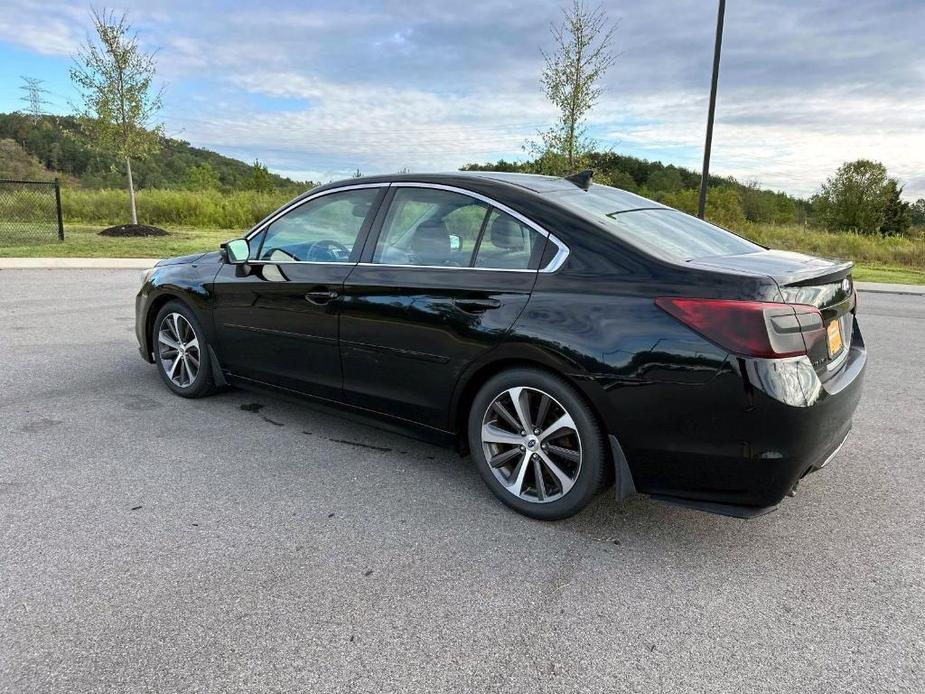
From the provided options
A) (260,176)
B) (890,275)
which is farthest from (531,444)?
(260,176)

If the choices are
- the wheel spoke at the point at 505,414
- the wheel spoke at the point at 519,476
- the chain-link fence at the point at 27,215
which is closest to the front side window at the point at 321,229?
the wheel spoke at the point at 505,414

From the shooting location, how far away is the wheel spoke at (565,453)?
3049mm

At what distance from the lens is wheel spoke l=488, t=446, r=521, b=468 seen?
10.7 feet

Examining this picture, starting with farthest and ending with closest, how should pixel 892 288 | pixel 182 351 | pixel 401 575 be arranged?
pixel 892 288 < pixel 182 351 < pixel 401 575

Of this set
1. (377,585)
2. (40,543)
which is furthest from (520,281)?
(40,543)

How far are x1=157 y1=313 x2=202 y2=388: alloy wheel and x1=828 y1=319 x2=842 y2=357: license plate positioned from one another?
3983 mm

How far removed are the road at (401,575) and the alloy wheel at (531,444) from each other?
0.64ft

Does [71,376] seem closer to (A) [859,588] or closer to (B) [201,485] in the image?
(B) [201,485]

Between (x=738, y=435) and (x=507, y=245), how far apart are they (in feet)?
4.51

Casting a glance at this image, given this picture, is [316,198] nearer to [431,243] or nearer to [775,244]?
[431,243]

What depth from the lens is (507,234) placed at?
329 centimetres

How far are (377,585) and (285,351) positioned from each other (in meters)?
1.93

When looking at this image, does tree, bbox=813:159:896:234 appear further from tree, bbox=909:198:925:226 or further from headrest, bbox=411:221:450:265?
headrest, bbox=411:221:450:265

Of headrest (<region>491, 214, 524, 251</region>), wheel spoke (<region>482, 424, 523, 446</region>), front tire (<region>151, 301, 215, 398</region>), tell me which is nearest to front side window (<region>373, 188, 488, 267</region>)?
headrest (<region>491, 214, 524, 251</region>)
